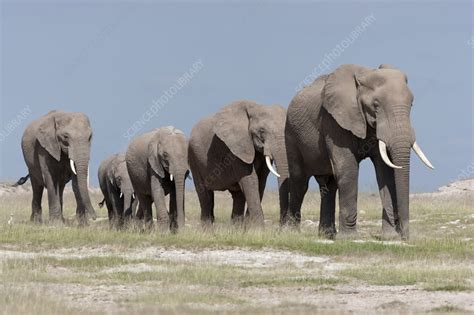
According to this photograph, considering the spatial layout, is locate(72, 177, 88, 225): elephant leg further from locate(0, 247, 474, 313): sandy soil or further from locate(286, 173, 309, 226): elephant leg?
locate(0, 247, 474, 313): sandy soil

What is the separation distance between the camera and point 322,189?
2445 centimetres

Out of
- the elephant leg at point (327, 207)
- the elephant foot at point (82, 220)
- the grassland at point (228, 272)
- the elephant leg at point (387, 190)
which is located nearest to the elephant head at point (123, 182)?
the elephant foot at point (82, 220)

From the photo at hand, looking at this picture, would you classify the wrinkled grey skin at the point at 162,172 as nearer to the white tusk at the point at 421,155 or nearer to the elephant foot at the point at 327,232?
the elephant foot at the point at 327,232

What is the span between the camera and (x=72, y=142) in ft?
99.3

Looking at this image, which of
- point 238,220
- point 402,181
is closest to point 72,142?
point 238,220

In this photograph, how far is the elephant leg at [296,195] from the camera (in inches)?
969

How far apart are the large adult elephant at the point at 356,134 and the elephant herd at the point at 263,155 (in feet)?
0.06

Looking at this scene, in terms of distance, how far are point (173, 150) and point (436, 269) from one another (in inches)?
446

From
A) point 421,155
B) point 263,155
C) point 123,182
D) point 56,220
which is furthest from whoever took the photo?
point 123,182

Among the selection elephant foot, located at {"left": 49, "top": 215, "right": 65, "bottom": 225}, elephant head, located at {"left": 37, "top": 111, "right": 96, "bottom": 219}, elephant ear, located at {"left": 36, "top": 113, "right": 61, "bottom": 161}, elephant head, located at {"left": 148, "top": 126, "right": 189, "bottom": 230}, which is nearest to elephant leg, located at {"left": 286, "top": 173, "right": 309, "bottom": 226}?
elephant head, located at {"left": 148, "top": 126, "right": 189, "bottom": 230}

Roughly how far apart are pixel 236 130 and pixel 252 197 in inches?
67.6

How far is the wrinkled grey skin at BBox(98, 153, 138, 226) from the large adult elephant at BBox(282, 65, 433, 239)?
988 cm

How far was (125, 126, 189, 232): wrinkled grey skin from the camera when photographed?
2689cm

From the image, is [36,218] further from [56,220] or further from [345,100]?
[345,100]
